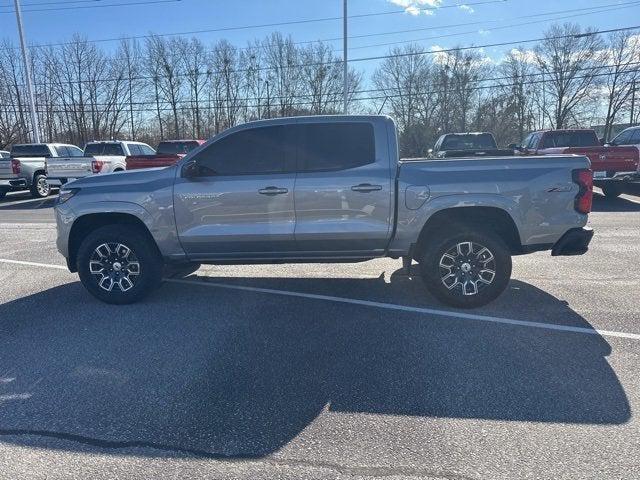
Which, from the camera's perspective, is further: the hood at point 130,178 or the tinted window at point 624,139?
the tinted window at point 624,139

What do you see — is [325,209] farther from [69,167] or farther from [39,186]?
[39,186]

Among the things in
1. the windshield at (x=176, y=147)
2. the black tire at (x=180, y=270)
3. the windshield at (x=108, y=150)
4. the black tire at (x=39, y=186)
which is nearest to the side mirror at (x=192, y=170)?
the black tire at (x=180, y=270)

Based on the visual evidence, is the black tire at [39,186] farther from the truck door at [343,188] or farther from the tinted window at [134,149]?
the truck door at [343,188]

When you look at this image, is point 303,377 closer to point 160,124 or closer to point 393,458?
point 393,458

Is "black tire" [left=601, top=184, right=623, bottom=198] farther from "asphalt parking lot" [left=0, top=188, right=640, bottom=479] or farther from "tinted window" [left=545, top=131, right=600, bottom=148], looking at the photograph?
"asphalt parking lot" [left=0, top=188, right=640, bottom=479]

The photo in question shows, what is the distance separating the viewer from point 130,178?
5.32 metres

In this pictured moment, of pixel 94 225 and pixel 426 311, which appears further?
pixel 94 225

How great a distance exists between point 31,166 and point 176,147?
5699 millimetres

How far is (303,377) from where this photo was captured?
11.9 ft

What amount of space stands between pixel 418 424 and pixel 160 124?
5132 cm

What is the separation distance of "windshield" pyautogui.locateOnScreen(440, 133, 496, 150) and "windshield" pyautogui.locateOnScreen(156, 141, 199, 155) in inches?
346

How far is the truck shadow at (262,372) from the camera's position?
3.04 m

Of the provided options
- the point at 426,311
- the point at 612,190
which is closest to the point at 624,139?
the point at 612,190

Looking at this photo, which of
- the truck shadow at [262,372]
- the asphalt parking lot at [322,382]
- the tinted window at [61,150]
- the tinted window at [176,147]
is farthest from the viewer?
the tinted window at [61,150]
